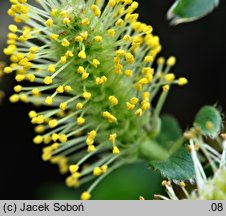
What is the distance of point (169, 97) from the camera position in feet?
8.29

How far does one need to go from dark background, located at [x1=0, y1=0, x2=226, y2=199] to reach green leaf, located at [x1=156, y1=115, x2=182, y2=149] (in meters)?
0.31

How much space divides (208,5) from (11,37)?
2.15ft

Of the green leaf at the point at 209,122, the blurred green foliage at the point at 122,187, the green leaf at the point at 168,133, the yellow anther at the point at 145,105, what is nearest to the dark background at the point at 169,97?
the blurred green foliage at the point at 122,187

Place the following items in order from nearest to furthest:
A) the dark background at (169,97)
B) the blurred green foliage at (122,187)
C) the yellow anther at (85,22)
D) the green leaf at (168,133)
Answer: the yellow anther at (85,22), the green leaf at (168,133), the blurred green foliage at (122,187), the dark background at (169,97)

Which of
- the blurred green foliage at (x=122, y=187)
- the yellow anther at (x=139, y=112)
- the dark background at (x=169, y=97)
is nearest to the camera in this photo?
the yellow anther at (x=139, y=112)

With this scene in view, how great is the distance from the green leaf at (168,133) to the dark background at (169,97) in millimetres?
308

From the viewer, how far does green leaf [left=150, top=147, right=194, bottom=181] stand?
1.73 metres

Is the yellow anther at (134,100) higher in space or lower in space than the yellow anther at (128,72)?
lower

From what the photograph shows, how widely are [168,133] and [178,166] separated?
1.16ft

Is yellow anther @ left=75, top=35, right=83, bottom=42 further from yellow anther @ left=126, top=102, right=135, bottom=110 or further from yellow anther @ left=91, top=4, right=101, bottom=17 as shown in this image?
yellow anther @ left=126, top=102, right=135, bottom=110

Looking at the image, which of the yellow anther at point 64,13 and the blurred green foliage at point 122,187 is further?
the blurred green foliage at point 122,187

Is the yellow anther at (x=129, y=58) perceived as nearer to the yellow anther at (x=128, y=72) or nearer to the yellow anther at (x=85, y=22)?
the yellow anther at (x=128, y=72)

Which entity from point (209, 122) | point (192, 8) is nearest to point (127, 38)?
point (192, 8)

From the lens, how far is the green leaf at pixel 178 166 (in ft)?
5.69
